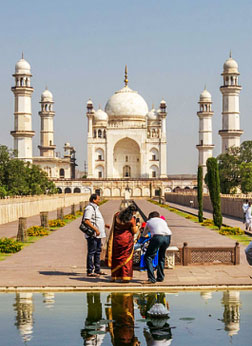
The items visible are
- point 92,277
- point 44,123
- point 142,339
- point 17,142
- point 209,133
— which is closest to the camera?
point 142,339

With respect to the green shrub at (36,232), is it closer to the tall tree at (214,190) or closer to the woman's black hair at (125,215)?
the tall tree at (214,190)

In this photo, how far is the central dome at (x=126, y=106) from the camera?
272ft

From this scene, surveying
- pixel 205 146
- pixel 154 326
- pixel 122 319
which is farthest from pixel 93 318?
pixel 205 146

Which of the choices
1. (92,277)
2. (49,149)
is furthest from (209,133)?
(92,277)

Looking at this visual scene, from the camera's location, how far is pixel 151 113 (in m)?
83.5

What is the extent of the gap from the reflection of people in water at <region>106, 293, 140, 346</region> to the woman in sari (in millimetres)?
650

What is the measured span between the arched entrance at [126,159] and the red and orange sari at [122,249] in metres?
73.8

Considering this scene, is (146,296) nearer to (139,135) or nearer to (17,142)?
(17,142)

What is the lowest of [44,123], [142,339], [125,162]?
[142,339]

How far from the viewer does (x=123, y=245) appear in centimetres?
838

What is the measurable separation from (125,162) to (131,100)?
7.95 m

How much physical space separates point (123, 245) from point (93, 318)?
1.98 meters

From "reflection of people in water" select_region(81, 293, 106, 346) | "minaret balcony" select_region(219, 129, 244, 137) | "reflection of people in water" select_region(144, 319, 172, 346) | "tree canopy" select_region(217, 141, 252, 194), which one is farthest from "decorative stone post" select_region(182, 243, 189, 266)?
"minaret balcony" select_region(219, 129, 244, 137)

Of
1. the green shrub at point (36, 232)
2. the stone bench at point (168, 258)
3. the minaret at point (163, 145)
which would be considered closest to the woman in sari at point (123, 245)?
the stone bench at point (168, 258)
